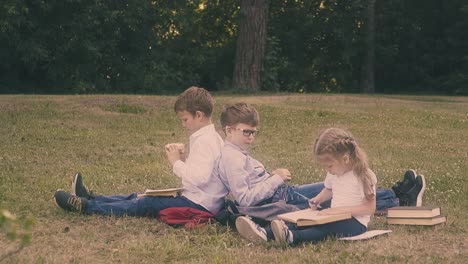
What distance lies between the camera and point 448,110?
21109 mm

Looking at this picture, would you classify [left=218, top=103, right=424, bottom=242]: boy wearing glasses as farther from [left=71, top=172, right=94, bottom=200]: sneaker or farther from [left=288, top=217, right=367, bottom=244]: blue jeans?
[left=71, top=172, right=94, bottom=200]: sneaker

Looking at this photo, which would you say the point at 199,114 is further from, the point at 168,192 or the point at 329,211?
the point at 329,211

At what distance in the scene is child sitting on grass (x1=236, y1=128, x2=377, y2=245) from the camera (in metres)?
6.41

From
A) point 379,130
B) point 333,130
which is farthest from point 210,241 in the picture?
point 379,130

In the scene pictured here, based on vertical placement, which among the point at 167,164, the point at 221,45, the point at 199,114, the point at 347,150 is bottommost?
the point at 167,164

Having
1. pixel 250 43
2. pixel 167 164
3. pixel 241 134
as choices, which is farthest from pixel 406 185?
pixel 250 43

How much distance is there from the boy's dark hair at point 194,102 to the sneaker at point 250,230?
1158mm

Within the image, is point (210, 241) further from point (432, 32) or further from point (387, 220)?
point (432, 32)

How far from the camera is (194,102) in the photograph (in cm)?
703

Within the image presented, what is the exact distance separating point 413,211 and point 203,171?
6.10ft

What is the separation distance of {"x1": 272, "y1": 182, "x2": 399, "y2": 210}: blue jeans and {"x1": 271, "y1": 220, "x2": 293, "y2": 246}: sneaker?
3.53 feet

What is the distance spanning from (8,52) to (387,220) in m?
23.3

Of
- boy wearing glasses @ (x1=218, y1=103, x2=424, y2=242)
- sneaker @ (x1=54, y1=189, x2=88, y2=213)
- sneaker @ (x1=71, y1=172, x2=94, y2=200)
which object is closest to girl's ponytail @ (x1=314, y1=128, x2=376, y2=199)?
boy wearing glasses @ (x1=218, y1=103, x2=424, y2=242)

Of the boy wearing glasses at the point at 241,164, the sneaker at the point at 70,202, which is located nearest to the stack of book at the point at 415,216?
the boy wearing glasses at the point at 241,164
